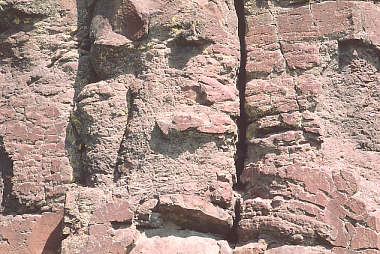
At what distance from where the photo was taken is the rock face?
4.14 meters

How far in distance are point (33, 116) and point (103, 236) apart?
46.6 inches

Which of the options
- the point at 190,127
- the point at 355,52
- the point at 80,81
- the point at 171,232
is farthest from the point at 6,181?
the point at 355,52

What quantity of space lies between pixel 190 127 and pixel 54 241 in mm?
1291

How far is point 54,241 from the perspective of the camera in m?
4.44

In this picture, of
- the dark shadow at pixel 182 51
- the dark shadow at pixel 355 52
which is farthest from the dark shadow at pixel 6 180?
the dark shadow at pixel 355 52

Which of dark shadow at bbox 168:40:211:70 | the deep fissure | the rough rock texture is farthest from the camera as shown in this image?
dark shadow at bbox 168:40:211:70

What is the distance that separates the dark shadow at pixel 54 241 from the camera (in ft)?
14.5

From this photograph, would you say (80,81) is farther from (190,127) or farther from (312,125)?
(312,125)

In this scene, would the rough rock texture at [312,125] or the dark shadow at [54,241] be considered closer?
the rough rock texture at [312,125]

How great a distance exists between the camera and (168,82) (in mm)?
4504

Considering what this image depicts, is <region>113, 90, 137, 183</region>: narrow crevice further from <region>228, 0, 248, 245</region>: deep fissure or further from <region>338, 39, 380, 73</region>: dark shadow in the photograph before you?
<region>338, 39, 380, 73</region>: dark shadow

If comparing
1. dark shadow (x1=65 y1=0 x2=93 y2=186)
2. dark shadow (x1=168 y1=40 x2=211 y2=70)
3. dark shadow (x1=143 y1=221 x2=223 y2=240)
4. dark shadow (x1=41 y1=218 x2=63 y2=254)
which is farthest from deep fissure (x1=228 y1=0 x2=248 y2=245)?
dark shadow (x1=41 y1=218 x2=63 y2=254)

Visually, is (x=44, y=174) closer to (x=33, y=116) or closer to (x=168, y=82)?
(x=33, y=116)

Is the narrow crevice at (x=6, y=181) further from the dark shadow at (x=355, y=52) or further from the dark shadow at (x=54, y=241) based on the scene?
the dark shadow at (x=355, y=52)
